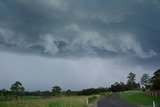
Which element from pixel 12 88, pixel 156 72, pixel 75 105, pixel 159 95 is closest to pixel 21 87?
pixel 12 88

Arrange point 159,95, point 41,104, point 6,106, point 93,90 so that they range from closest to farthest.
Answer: point 6,106
point 41,104
point 159,95
point 93,90

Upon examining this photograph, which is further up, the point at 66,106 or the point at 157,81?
the point at 157,81

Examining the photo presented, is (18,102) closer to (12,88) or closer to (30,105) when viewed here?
(30,105)

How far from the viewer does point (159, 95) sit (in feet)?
222

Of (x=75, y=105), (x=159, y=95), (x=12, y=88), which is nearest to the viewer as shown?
(x=75, y=105)

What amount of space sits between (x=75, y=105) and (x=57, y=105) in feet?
23.8

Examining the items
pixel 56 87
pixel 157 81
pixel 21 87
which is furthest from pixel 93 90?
pixel 157 81

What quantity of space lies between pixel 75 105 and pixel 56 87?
151m

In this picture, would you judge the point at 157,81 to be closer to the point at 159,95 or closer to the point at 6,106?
the point at 159,95

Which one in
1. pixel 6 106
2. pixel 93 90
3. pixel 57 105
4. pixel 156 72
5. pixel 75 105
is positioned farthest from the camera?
pixel 93 90

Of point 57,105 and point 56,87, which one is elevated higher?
point 56,87

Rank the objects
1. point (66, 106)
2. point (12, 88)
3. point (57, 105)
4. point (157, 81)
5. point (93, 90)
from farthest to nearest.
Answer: point (93, 90), point (12, 88), point (157, 81), point (66, 106), point (57, 105)

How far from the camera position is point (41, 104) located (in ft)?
90.1

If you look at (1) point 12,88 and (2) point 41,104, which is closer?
(2) point 41,104
